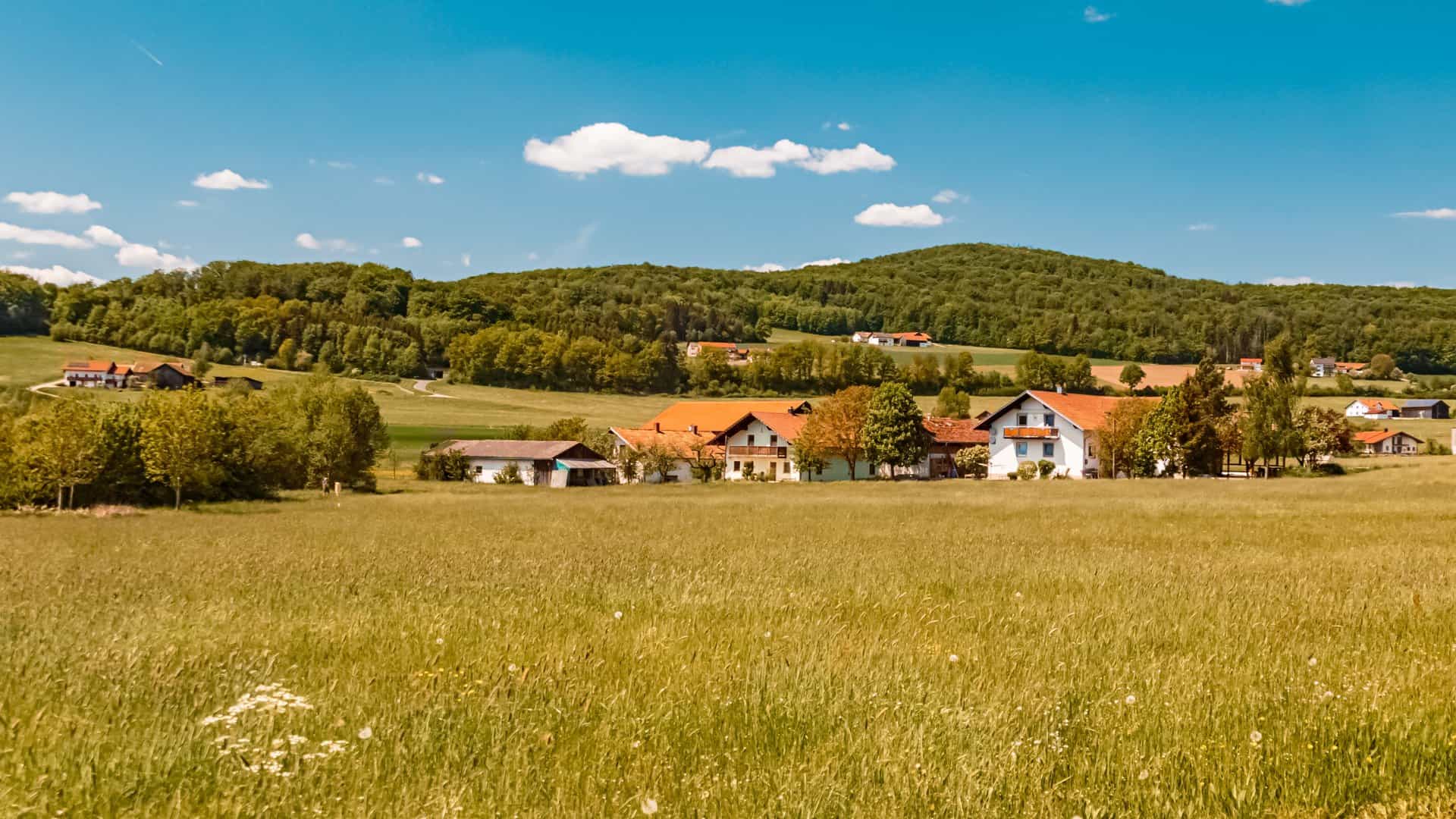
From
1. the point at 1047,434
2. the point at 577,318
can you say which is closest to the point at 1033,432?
the point at 1047,434

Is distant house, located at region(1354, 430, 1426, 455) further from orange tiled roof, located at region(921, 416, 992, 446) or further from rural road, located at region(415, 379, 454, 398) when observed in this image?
rural road, located at region(415, 379, 454, 398)

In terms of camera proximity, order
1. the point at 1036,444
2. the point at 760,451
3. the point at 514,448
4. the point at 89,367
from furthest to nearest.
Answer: the point at 89,367, the point at 760,451, the point at 514,448, the point at 1036,444

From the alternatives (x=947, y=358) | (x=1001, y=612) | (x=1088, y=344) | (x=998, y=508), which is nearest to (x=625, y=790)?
(x=1001, y=612)

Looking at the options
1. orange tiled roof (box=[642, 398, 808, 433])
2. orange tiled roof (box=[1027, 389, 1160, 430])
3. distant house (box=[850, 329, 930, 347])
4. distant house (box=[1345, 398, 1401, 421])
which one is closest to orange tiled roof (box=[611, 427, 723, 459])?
orange tiled roof (box=[642, 398, 808, 433])

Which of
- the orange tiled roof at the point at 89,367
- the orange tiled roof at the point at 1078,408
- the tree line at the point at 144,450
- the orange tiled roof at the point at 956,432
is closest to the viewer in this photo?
the tree line at the point at 144,450

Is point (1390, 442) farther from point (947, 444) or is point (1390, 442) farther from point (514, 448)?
point (514, 448)

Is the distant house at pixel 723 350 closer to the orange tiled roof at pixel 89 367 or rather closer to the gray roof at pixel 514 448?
the gray roof at pixel 514 448

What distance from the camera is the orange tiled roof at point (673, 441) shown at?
88500 mm

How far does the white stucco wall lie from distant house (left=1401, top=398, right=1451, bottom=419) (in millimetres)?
94584

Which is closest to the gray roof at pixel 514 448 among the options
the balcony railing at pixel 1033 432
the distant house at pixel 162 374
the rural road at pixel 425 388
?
the balcony railing at pixel 1033 432

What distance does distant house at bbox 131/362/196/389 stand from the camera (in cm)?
13005

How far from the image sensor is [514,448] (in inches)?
3526

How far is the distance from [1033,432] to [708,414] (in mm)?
37750

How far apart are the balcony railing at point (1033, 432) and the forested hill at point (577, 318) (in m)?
83.7
